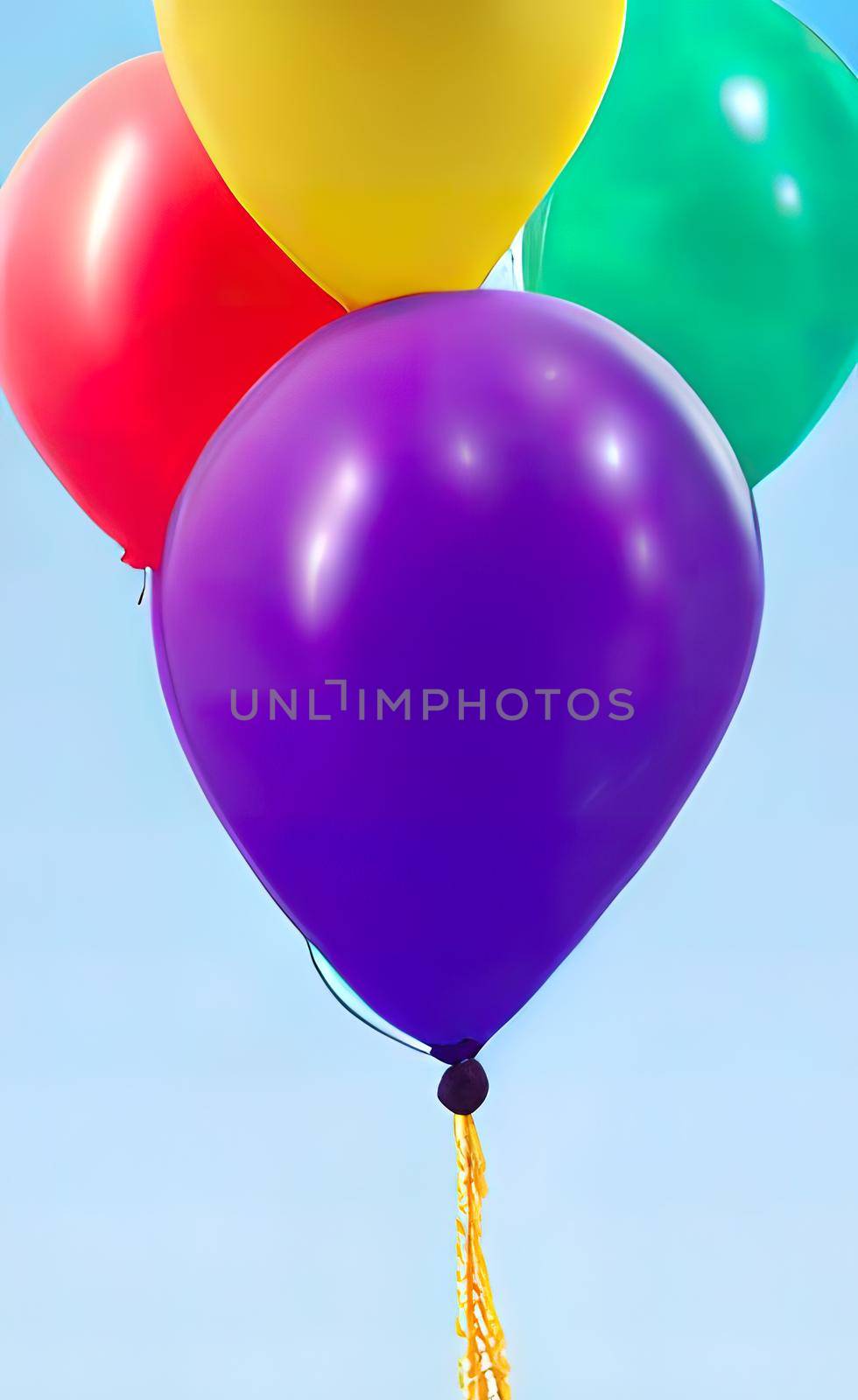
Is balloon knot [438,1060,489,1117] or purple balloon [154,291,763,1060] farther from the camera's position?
balloon knot [438,1060,489,1117]

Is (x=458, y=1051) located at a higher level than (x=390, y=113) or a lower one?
lower

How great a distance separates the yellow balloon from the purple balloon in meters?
0.04

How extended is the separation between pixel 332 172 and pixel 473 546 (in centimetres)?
23

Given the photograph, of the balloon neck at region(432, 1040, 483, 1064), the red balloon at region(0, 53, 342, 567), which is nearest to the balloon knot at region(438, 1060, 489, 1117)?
the balloon neck at region(432, 1040, 483, 1064)

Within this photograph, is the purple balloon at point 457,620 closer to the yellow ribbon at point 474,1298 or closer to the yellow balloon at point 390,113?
the yellow balloon at point 390,113

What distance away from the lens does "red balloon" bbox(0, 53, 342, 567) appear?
957 millimetres

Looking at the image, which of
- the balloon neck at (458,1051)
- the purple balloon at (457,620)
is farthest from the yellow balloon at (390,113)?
the balloon neck at (458,1051)

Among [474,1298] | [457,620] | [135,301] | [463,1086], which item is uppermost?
[135,301]

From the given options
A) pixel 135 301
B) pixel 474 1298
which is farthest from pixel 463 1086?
pixel 135 301

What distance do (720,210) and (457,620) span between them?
14.9 inches

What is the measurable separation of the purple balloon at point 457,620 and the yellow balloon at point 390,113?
43 mm

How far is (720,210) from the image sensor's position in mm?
998

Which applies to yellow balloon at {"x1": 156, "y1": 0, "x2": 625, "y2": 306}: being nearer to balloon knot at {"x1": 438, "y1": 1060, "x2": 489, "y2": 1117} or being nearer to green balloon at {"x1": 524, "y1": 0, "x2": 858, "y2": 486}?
green balloon at {"x1": 524, "y1": 0, "x2": 858, "y2": 486}

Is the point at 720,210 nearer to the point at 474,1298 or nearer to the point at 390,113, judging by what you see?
the point at 390,113
